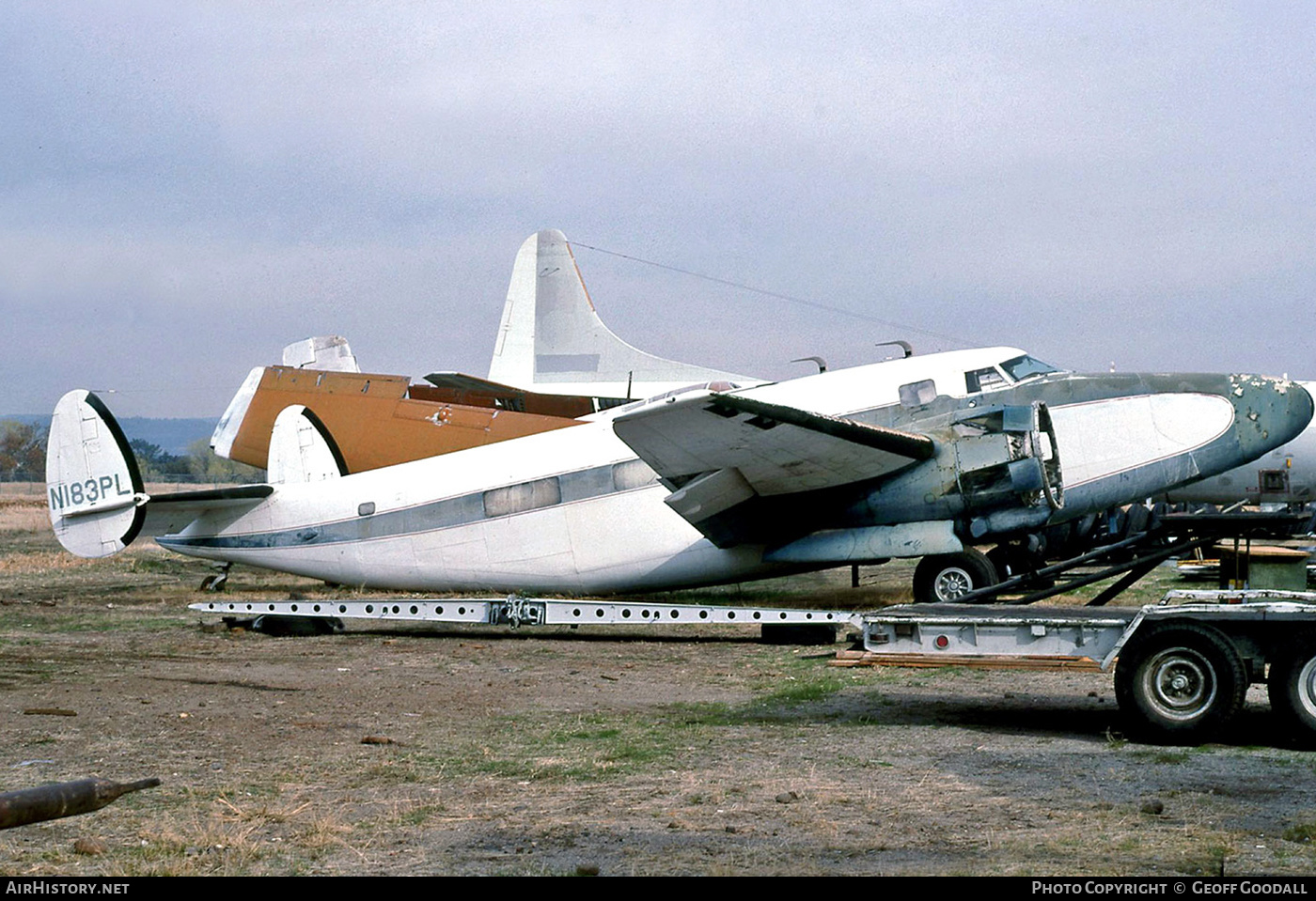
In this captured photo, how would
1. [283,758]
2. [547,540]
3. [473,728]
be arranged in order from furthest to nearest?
[547,540] < [473,728] < [283,758]

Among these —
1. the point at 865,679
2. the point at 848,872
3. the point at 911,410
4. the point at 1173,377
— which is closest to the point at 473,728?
the point at 865,679

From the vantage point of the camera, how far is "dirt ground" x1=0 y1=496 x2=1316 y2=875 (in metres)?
5.85

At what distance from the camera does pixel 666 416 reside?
13.5 meters

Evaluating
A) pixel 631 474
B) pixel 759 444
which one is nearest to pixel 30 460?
pixel 631 474

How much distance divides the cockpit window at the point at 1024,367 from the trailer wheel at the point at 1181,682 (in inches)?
317

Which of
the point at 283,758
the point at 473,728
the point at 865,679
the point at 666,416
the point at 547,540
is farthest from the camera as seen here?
the point at 547,540

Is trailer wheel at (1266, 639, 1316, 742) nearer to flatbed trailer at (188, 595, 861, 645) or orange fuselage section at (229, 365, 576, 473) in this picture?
flatbed trailer at (188, 595, 861, 645)

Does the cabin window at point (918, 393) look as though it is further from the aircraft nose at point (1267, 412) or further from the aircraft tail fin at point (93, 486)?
the aircraft tail fin at point (93, 486)

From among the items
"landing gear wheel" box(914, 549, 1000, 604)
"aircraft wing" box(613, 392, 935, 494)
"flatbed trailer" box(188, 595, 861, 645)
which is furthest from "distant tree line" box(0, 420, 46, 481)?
"landing gear wheel" box(914, 549, 1000, 604)

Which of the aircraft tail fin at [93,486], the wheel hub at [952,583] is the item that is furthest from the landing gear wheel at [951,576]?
the aircraft tail fin at [93,486]

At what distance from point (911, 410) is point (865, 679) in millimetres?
5315

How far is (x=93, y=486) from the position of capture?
57.6 ft

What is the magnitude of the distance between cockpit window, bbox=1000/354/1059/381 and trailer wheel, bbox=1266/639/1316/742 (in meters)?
8.25

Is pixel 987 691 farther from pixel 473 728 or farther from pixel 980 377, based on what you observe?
pixel 980 377
